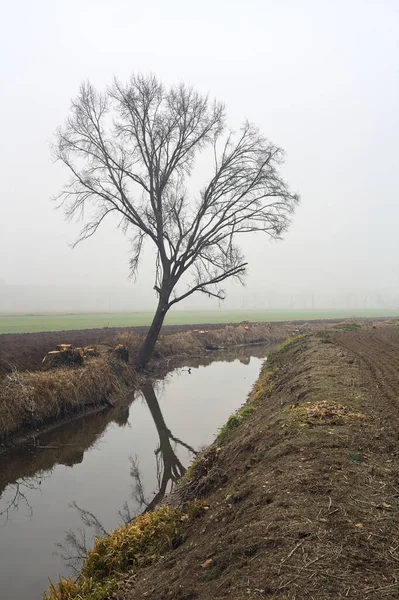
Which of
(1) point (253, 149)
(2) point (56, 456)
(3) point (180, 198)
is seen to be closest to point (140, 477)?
(2) point (56, 456)

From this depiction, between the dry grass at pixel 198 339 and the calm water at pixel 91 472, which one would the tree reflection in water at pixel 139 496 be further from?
the dry grass at pixel 198 339

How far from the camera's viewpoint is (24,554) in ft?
22.4

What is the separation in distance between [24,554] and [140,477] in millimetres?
3426

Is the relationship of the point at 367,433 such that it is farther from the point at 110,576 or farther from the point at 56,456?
the point at 56,456

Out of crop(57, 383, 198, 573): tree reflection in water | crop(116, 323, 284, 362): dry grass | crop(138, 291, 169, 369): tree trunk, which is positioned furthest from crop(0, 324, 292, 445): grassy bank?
crop(57, 383, 198, 573): tree reflection in water

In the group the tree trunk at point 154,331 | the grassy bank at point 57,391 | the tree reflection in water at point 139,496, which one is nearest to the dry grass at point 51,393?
the grassy bank at point 57,391

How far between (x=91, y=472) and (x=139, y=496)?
191 cm

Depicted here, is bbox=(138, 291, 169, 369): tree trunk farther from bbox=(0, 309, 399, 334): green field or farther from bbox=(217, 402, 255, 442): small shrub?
bbox=(0, 309, 399, 334): green field

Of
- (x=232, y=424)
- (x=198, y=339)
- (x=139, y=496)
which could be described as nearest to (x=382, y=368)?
(x=232, y=424)

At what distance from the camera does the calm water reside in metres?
6.82

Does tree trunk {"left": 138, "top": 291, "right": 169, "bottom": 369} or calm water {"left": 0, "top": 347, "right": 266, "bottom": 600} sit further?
tree trunk {"left": 138, "top": 291, "right": 169, "bottom": 369}

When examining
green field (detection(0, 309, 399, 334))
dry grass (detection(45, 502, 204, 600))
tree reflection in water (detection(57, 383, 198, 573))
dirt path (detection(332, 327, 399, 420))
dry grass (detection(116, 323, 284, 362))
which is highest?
green field (detection(0, 309, 399, 334))

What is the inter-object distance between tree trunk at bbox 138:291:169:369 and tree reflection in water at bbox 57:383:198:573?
683cm

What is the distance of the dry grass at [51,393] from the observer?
38.0 feet
